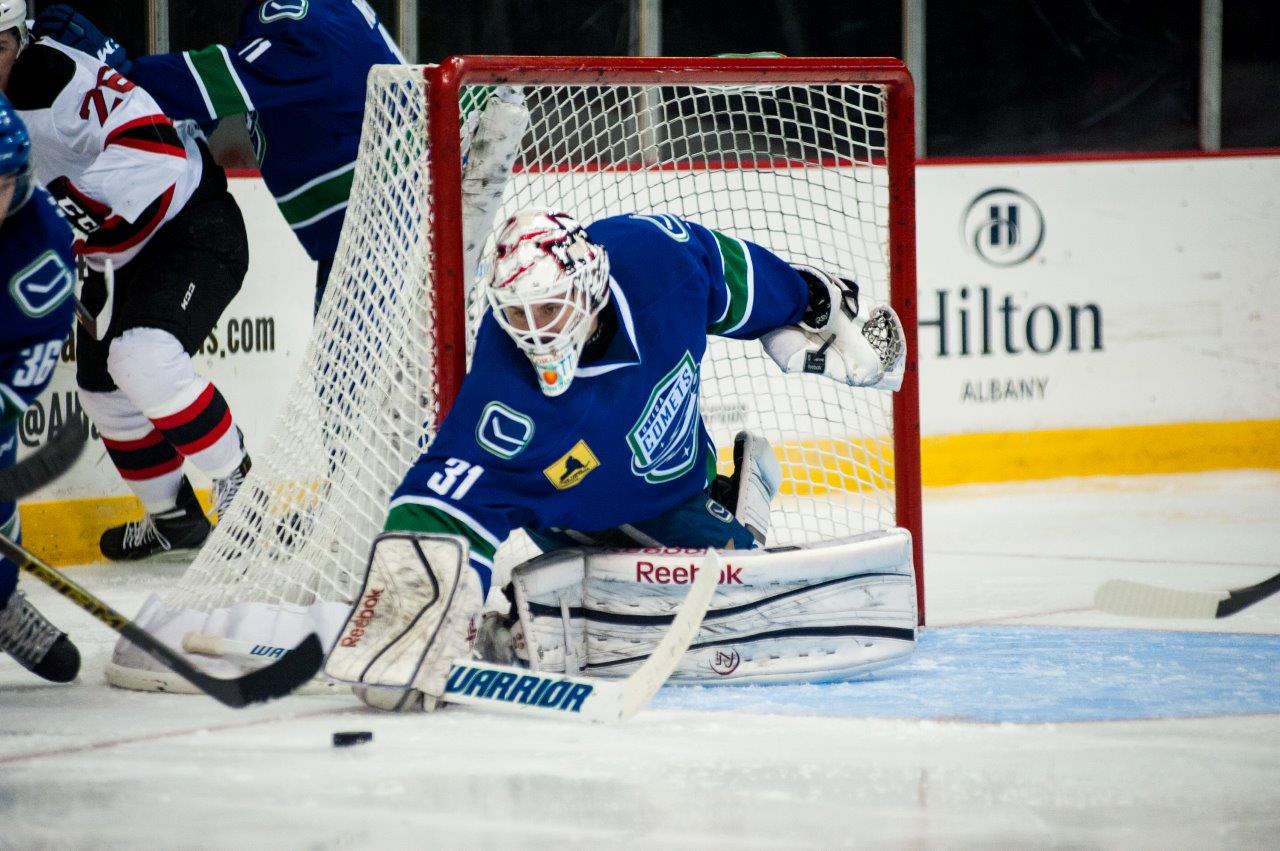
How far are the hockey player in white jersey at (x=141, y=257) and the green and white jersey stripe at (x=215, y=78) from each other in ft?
0.32

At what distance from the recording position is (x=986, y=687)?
285 cm

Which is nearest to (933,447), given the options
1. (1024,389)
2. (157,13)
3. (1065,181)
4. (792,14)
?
(1024,389)

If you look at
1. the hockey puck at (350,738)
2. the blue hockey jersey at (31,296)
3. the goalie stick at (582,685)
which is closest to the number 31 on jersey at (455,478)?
the goalie stick at (582,685)

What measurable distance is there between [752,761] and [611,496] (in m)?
0.59

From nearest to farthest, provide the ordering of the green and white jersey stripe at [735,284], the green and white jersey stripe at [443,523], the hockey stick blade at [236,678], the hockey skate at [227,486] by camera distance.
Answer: the hockey stick blade at [236,678], the green and white jersey stripe at [443,523], the green and white jersey stripe at [735,284], the hockey skate at [227,486]

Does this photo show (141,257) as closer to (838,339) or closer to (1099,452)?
(838,339)

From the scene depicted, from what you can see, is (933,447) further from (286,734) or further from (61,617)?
(286,734)

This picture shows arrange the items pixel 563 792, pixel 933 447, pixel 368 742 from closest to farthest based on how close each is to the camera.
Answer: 1. pixel 563 792
2. pixel 368 742
3. pixel 933 447

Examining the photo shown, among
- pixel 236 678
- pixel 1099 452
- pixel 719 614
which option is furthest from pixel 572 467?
pixel 1099 452

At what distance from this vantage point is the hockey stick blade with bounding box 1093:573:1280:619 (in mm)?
2633

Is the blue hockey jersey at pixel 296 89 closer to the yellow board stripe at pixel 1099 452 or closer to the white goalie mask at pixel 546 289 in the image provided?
the white goalie mask at pixel 546 289

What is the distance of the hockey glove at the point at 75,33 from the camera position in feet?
12.4

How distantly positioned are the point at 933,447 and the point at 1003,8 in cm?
149

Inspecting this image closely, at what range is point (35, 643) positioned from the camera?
294 cm
